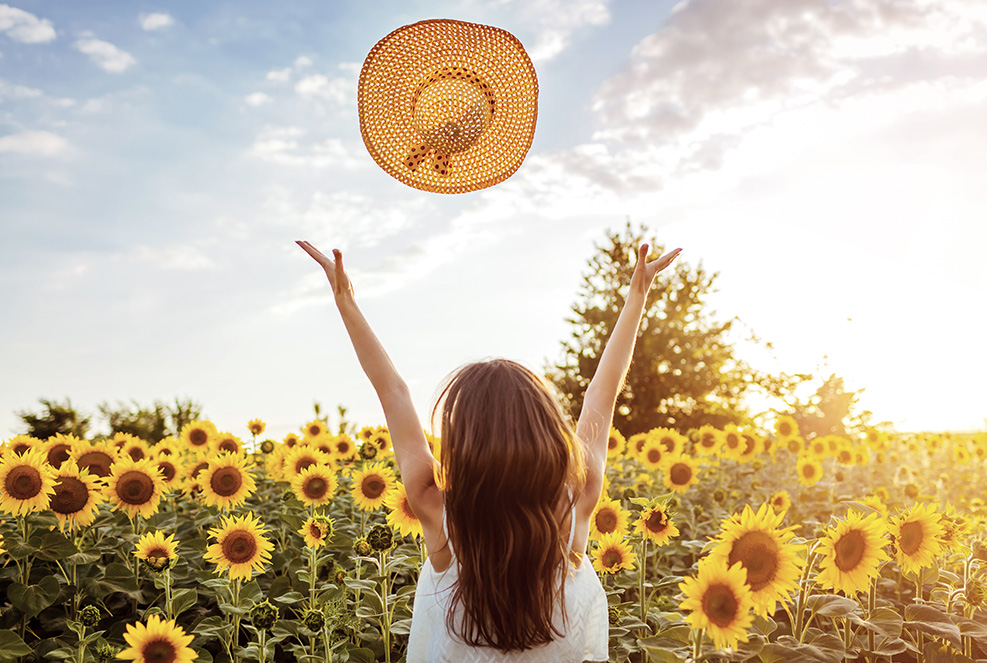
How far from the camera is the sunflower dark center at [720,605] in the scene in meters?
1.98

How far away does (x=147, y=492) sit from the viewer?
4113 mm

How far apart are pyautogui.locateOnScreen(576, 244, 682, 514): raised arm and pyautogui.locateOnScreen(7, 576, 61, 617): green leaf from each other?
2800 millimetres

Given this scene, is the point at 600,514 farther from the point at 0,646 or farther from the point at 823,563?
the point at 0,646

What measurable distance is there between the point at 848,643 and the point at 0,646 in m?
3.64

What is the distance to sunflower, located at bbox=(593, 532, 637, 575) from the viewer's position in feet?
11.0

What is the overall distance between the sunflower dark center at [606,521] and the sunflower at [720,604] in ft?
5.71

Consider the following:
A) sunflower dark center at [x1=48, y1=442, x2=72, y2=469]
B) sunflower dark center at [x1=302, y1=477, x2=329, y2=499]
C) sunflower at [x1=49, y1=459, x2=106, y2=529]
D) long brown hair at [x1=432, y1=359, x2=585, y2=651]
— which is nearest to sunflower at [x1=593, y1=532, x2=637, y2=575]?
long brown hair at [x1=432, y1=359, x2=585, y2=651]

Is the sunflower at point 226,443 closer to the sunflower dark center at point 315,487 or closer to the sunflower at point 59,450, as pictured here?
the sunflower at point 59,450

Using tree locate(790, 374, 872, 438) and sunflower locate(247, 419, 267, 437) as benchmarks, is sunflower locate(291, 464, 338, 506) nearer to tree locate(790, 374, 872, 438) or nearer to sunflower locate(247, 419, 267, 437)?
sunflower locate(247, 419, 267, 437)

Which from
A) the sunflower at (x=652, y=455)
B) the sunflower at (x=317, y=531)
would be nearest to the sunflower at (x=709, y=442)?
the sunflower at (x=652, y=455)

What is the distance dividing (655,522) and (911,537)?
1110 mm

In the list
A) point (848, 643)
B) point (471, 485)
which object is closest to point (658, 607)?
point (848, 643)

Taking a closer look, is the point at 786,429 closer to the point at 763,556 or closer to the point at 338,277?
the point at 763,556

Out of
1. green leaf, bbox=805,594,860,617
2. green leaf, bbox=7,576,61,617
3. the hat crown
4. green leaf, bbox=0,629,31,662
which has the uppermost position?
the hat crown
